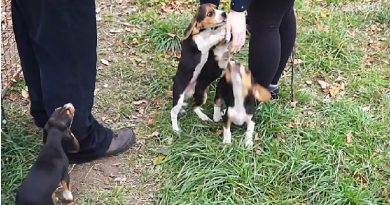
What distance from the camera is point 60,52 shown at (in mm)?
3334

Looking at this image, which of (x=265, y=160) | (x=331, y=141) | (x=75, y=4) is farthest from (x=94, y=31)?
(x=331, y=141)

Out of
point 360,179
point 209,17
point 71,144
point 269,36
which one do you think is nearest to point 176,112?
point 209,17

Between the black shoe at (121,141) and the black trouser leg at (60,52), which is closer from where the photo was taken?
the black trouser leg at (60,52)

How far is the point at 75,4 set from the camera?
125 inches

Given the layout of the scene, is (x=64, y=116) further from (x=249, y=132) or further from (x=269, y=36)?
(x=269, y=36)

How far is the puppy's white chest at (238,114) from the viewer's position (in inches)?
158

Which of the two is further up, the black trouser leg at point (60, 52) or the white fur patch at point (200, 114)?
the black trouser leg at point (60, 52)

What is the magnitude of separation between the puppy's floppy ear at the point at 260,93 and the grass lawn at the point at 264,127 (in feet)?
0.91

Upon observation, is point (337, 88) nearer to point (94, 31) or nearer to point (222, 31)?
point (222, 31)

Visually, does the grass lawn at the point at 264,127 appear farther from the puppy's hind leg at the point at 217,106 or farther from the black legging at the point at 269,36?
the black legging at the point at 269,36

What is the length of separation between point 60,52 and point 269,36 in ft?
4.33

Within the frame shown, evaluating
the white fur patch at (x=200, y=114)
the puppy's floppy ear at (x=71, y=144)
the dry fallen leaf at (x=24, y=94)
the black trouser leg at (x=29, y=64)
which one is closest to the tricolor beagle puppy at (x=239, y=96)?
the white fur patch at (x=200, y=114)

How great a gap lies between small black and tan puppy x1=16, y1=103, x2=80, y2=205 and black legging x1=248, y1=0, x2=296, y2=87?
125 cm

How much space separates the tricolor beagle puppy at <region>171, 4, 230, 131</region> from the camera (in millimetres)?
3957
